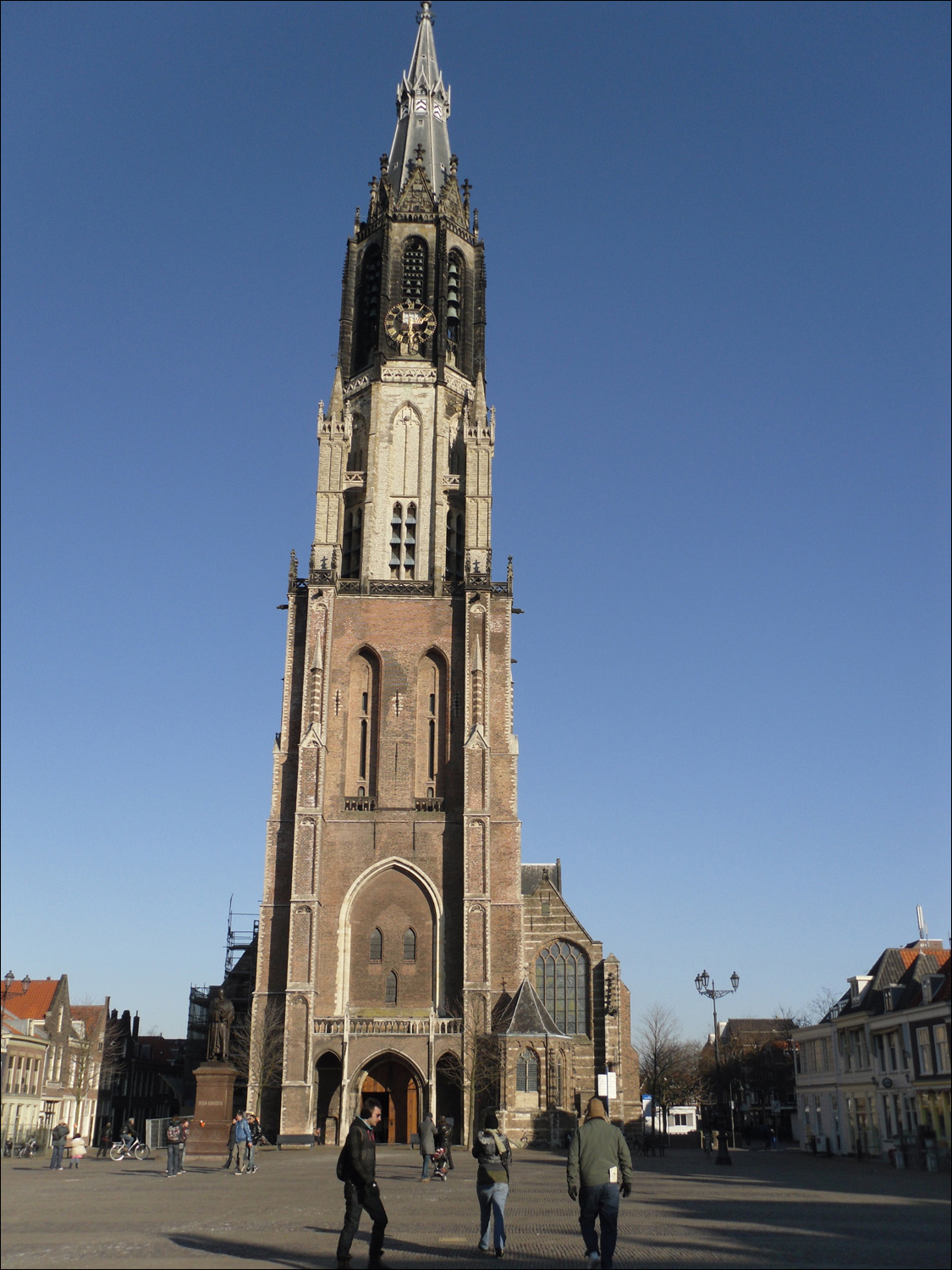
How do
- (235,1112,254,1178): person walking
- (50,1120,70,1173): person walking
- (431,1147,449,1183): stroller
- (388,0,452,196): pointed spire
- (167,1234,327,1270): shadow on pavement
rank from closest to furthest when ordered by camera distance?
1. (50,1120,70,1173): person walking
2. (167,1234,327,1270): shadow on pavement
3. (431,1147,449,1183): stroller
4. (235,1112,254,1178): person walking
5. (388,0,452,196): pointed spire

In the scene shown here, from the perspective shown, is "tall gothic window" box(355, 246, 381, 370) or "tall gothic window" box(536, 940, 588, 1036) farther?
"tall gothic window" box(355, 246, 381, 370)

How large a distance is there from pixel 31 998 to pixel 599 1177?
5426 mm

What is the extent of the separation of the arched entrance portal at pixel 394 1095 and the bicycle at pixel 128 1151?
11.3 metres

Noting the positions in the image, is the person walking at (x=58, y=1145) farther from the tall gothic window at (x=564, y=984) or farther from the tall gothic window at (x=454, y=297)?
the tall gothic window at (x=454, y=297)

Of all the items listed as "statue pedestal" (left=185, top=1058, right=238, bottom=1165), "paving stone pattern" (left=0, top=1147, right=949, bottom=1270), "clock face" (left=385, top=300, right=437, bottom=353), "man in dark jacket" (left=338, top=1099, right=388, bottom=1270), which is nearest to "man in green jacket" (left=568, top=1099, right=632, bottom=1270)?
"paving stone pattern" (left=0, top=1147, right=949, bottom=1270)

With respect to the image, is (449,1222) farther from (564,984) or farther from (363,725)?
(564,984)

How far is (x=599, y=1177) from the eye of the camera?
34.9ft

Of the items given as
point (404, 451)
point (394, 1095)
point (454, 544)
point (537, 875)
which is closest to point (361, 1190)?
point (394, 1095)

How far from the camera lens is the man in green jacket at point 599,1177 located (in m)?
10.6

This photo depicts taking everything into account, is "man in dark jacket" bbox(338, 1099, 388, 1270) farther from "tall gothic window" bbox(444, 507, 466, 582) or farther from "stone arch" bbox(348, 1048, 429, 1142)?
"tall gothic window" bbox(444, 507, 466, 582)

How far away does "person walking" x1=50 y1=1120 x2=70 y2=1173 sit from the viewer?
7952 millimetres

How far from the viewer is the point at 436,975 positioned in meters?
49.2

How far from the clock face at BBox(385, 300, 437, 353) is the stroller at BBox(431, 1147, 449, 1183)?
1825 inches

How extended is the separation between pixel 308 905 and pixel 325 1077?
23.6 feet
